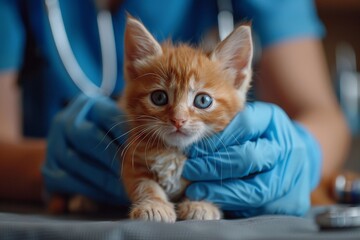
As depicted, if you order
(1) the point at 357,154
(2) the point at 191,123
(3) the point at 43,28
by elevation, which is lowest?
(1) the point at 357,154

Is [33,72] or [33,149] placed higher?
[33,72]

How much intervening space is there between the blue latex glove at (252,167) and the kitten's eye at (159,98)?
9 cm

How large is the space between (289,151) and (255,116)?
0.09 meters

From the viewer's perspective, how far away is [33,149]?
4.32 ft

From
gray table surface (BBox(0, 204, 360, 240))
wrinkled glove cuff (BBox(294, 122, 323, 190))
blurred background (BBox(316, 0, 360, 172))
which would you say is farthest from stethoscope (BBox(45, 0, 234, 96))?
blurred background (BBox(316, 0, 360, 172))

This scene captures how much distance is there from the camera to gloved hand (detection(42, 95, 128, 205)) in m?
0.93

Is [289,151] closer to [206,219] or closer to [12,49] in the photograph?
[206,219]

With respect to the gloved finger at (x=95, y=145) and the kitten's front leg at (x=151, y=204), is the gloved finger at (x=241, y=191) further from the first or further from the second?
the gloved finger at (x=95, y=145)

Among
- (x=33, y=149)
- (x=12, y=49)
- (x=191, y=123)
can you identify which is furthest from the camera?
(x=12, y=49)

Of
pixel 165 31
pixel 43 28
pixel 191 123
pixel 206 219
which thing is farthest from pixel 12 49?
pixel 206 219

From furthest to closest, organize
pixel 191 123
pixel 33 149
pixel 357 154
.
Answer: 1. pixel 357 154
2. pixel 33 149
3. pixel 191 123

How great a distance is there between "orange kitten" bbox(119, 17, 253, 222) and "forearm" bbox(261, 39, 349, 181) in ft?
1.55

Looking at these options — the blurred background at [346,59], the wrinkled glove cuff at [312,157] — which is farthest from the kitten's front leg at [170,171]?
the blurred background at [346,59]

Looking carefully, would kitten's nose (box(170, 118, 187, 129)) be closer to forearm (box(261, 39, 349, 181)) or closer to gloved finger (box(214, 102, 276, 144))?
gloved finger (box(214, 102, 276, 144))
